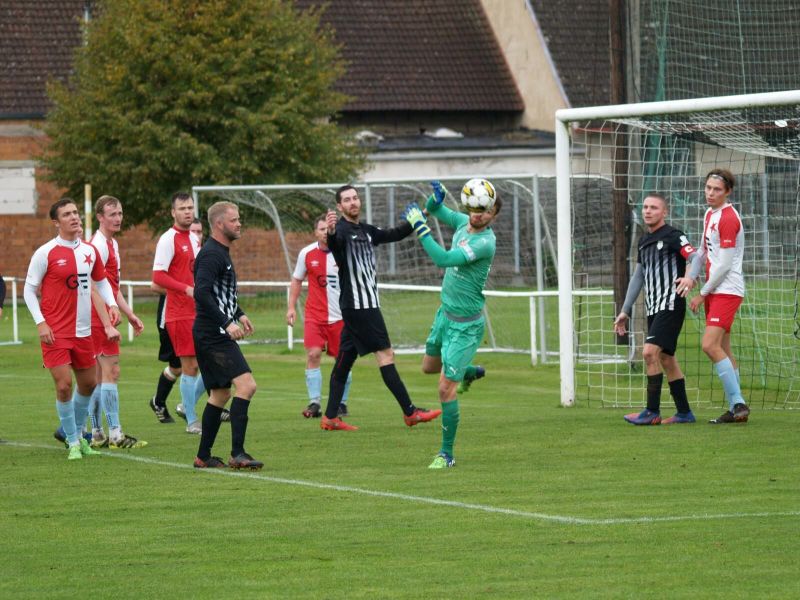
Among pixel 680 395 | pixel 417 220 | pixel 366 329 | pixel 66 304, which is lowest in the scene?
pixel 680 395

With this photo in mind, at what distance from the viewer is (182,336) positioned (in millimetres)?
13836

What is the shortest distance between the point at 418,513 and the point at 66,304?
165 inches

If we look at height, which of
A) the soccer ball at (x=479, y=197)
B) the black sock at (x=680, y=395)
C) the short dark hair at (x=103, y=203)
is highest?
the short dark hair at (x=103, y=203)

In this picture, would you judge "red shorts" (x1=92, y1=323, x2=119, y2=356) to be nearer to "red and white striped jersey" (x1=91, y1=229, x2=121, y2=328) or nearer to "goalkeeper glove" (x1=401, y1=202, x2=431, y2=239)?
"red and white striped jersey" (x1=91, y1=229, x2=121, y2=328)

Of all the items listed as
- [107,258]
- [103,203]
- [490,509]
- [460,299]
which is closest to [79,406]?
[107,258]

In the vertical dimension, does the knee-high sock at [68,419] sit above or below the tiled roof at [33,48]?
below

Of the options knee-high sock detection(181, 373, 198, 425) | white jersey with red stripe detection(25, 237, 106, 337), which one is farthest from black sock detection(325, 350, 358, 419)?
white jersey with red stripe detection(25, 237, 106, 337)

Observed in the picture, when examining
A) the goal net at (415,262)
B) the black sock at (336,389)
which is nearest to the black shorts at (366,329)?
the black sock at (336,389)

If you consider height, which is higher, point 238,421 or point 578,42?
point 578,42

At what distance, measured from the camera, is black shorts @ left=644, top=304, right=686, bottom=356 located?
13102mm

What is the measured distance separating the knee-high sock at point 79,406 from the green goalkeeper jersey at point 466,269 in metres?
3.27

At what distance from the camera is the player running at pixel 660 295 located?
43.0 ft

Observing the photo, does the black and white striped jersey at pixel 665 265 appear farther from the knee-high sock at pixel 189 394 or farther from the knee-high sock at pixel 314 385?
the knee-high sock at pixel 189 394

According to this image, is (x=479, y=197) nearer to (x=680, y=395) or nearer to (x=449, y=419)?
(x=449, y=419)
